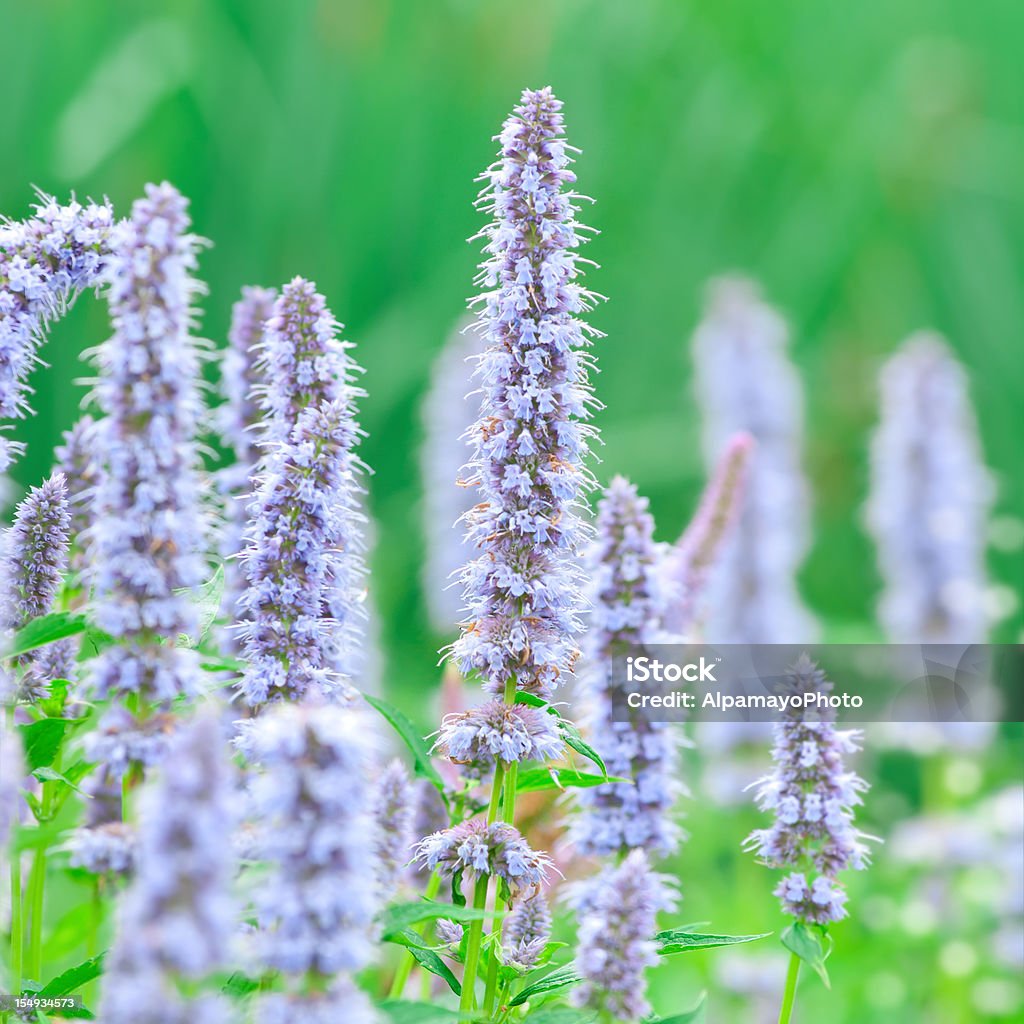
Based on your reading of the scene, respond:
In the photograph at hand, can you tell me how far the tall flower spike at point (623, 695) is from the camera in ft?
8.27

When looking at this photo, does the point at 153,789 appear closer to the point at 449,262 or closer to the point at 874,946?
the point at 874,946

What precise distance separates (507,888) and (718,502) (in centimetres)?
120

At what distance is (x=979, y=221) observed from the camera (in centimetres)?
852

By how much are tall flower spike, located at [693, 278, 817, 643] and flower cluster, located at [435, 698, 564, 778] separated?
3.12 metres

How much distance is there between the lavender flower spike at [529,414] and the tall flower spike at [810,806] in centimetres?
38

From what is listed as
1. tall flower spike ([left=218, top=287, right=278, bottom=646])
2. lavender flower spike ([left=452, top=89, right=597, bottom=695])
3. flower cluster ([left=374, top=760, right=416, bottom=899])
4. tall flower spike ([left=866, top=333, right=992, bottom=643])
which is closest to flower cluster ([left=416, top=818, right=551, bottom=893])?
flower cluster ([left=374, top=760, right=416, bottom=899])

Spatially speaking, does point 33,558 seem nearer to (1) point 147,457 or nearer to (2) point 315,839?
(1) point 147,457

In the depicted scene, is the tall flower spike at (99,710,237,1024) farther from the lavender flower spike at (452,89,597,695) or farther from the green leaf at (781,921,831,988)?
the green leaf at (781,921,831,988)

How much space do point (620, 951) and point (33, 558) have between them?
0.99m

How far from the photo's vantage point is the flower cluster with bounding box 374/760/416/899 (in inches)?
92.7

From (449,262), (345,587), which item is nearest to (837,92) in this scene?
(449,262)

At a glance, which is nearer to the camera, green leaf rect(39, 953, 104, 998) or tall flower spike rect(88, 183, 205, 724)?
tall flower spike rect(88, 183, 205, 724)

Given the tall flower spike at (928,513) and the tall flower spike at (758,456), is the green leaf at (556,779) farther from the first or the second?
the tall flower spike at (928,513)

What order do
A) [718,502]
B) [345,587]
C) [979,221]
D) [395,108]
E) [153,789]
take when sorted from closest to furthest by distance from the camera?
[153,789], [345,587], [718,502], [395,108], [979,221]
